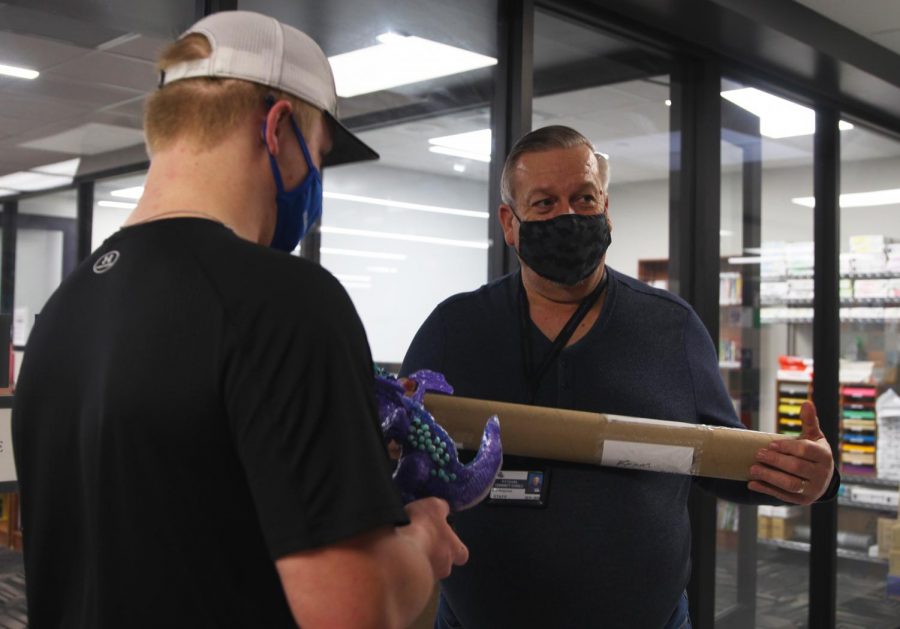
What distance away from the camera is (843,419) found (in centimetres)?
581

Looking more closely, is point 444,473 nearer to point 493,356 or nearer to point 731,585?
point 493,356

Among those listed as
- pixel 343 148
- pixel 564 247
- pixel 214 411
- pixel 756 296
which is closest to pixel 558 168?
pixel 564 247

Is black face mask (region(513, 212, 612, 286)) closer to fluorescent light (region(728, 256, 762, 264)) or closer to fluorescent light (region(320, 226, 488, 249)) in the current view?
fluorescent light (region(320, 226, 488, 249))

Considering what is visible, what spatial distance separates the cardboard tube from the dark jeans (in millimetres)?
318

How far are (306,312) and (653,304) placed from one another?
1185 millimetres

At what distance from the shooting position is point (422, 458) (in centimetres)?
112

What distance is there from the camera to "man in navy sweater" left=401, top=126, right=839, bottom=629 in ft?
A: 5.57

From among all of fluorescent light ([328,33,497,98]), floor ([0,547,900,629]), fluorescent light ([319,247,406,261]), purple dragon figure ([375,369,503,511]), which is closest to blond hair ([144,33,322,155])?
purple dragon figure ([375,369,503,511])

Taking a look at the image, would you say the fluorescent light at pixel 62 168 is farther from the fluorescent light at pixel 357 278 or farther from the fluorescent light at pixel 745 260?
the fluorescent light at pixel 745 260

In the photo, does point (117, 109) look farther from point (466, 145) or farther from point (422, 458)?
point (422, 458)

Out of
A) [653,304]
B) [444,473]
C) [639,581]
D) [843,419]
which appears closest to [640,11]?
[653,304]

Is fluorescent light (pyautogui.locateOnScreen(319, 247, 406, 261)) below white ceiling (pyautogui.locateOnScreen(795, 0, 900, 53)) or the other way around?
below

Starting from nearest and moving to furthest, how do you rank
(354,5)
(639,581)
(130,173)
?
(639,581) → (130,173) → (354,5)

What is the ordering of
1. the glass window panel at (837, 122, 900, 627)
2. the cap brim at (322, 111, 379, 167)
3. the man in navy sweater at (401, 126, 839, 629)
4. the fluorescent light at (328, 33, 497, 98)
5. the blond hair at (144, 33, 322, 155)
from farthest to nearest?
1. the glass window panel at (837, 122, 900, 627)
2. the fluorescent light at (328, 33, 497, 98)
3. the man in navy sweater at (401, 126, 839, 629)
4. the cap brim at (322, 111, 379, 167)
5. the blond hair at (144, 33, 322, 155)
